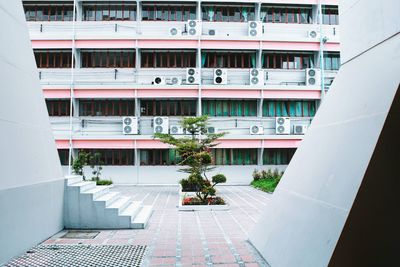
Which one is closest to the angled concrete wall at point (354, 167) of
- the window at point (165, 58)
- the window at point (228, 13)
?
the window at point (165, 58)

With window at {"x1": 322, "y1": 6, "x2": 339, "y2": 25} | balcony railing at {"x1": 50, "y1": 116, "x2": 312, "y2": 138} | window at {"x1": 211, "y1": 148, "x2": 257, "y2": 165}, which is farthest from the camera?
window at {"x1": 322, "y1": 6, "x2": 339, "y2": 25}

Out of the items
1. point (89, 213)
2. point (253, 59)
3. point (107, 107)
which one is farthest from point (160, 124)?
point (89, 213)

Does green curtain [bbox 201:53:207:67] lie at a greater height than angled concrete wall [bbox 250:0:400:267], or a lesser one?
greater

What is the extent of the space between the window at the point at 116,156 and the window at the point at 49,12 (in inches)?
328

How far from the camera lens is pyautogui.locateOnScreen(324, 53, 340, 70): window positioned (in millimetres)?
21531

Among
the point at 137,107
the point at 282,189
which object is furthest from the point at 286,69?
the point at 282,189

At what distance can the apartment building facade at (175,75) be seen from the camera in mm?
19844

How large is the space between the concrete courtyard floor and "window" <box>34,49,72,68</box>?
13267 mm

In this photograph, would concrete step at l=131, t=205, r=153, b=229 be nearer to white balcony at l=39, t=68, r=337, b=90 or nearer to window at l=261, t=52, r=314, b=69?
white balcony at l=39, t=68, r=337, b=90

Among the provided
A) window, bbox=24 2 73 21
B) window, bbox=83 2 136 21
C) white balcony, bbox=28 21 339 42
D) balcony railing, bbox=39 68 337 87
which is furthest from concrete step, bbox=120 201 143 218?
window, bbox=24 2 73 21

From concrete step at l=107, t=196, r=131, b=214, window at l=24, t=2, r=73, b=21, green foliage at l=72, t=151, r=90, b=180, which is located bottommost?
concrete step at l=107, t=196, r=131, b=214

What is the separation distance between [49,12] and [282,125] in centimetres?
1568

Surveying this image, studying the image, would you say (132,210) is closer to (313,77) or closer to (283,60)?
(313,77)

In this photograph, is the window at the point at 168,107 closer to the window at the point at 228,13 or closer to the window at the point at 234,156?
the window at the point at 234,156
